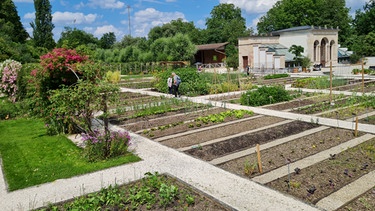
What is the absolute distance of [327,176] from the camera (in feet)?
21.8

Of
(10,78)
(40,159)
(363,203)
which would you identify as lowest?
(363,203)

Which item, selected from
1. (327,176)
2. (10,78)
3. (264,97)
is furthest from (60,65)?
(10,78)

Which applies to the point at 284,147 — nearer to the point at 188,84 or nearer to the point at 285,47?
the point at 188,84

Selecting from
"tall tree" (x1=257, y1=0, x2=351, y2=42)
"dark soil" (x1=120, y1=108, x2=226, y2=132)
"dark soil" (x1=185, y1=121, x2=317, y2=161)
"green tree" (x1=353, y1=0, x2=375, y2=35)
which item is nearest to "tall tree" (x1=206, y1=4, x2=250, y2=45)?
"tall tree" (x1=257, y1=0, x2=351, y2=42)

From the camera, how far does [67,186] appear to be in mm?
6734

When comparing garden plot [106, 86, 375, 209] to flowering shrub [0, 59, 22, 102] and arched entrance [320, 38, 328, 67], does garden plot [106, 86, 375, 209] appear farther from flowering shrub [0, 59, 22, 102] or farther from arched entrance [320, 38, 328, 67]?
arched entrance [320, 38, 328, 67]

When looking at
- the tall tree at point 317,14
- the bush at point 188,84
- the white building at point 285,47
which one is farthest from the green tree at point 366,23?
the bush at point 188,84

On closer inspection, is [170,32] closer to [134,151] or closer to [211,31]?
[211,31]

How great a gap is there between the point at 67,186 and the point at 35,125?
689 cm

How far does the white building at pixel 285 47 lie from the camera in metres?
37.5

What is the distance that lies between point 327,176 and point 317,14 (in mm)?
57933

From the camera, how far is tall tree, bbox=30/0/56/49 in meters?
49.2

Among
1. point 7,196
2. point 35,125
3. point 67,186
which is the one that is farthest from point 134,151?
point 35,125

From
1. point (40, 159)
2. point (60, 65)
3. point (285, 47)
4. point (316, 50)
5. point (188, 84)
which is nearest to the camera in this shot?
point (40, 159)
